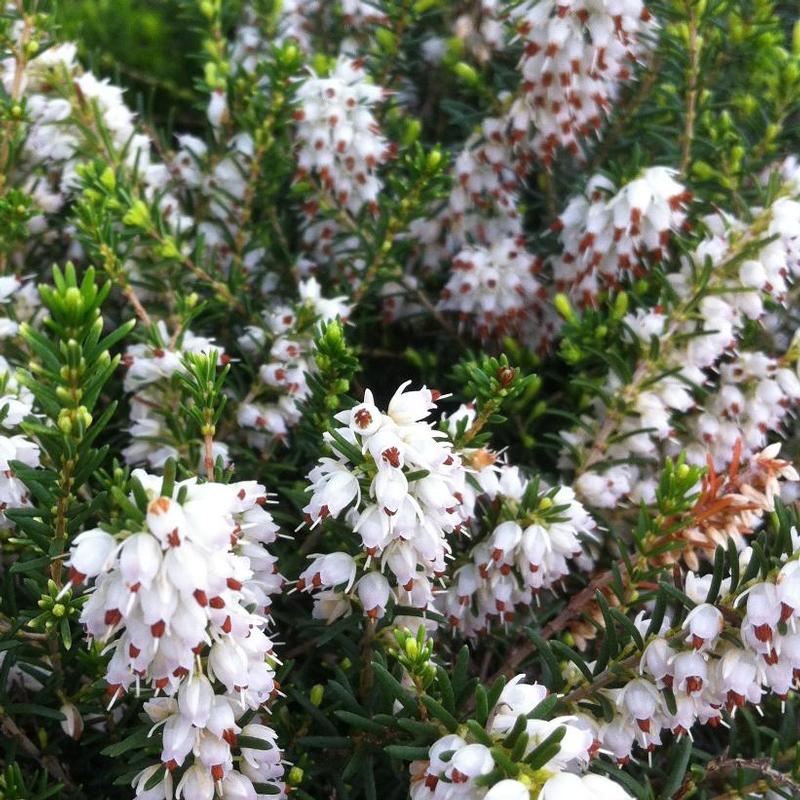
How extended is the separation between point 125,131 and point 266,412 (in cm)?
120

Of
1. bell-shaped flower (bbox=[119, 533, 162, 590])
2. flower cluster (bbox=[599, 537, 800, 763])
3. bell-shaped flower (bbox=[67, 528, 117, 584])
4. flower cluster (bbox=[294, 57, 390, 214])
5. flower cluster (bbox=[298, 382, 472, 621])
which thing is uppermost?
flower cluster (bbox=[294, 57, 390, 214])

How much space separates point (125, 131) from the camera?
120 inches

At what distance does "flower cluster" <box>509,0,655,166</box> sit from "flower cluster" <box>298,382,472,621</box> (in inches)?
57.6

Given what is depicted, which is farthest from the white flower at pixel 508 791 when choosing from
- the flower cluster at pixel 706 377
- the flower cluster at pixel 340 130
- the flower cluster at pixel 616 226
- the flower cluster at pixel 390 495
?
the flower cluster at pixel 340 130

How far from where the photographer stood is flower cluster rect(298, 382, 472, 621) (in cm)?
167

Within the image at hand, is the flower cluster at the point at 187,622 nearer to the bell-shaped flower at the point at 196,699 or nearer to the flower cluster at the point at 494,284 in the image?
the bell-shaped flower at the point at 196,699

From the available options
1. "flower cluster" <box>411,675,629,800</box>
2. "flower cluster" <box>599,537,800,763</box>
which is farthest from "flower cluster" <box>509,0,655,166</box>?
"flower cluster" <box>411,675,629,800</box>

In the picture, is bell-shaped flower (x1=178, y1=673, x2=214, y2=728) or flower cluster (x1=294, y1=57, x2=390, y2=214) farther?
flower cluster (x1=294, y1=57, x2=390, y2=214)

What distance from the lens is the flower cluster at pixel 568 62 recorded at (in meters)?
2.70

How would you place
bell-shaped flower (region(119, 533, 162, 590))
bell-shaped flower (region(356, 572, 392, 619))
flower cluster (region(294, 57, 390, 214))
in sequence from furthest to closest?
flower cluster (region(294, 57, 390, 214)) < bell-shaped flower (region(356, 572, 392, 619)) < bell-shaped flower (region(119, 533, 162, 590))

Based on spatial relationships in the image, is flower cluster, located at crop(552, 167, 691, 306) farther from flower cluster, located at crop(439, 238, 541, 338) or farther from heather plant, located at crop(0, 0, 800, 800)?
flower cluster, located at crop(439, 238, 541, 338)

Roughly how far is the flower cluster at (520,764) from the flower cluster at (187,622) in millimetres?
334

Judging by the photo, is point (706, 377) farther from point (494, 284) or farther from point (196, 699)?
point (196, 699)

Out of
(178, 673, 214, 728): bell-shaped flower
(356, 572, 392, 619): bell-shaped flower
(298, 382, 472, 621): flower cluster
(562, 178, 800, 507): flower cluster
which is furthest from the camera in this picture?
(562, 178, 800, 507): flower cluster
